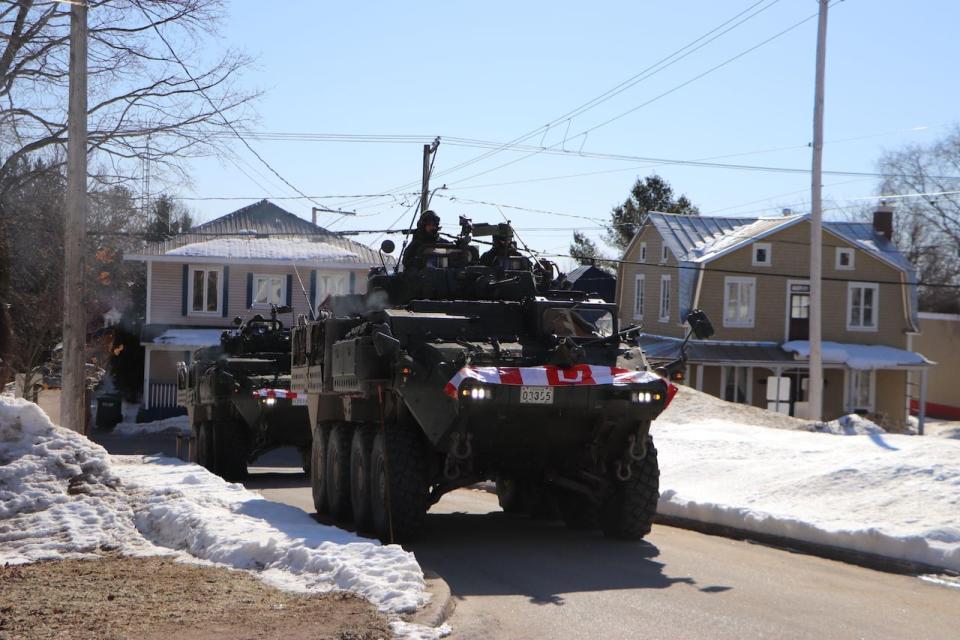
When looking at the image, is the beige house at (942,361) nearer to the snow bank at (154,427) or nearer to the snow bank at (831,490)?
the snow bank at (154,427)

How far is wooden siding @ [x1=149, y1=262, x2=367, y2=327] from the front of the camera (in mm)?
40094

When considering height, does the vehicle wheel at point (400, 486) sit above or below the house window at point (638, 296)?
below

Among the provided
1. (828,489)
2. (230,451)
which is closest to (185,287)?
(230,451)

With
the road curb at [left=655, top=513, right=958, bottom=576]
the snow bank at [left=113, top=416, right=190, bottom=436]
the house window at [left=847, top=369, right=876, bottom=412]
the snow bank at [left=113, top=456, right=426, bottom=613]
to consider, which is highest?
the snow bank at [left=113, top=456, right=426, bottom=613]

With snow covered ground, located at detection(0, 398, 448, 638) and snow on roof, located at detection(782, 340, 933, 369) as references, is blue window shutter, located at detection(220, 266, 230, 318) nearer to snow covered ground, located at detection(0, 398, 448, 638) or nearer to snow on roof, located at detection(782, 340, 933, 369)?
snow on roof, located at detection(782, 340, 933, 369)

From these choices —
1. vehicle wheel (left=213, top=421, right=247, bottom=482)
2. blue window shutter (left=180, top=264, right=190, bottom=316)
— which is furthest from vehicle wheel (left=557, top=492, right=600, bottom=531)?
blue window shutter (left=180, top=264, right=190, bottom=316)

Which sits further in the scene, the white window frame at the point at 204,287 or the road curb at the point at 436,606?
the white window frame at the point at 204,287

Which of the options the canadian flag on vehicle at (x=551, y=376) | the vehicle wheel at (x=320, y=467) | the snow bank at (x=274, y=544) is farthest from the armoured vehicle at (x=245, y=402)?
the canadian flag on vehicle at (x=551, y=376)

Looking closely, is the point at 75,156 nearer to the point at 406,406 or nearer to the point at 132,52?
the point at 132,52

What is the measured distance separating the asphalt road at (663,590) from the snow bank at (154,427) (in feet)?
86.2

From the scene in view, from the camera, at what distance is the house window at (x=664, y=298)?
43906 millimetres

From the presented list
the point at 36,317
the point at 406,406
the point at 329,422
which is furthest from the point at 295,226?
the point at 406,406

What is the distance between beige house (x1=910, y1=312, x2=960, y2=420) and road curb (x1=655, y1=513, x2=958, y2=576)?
4211cm

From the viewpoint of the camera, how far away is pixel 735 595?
898 centimetres
